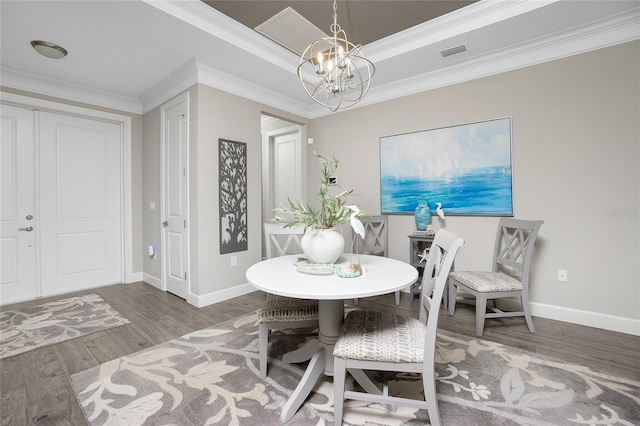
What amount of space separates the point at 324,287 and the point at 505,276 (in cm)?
205

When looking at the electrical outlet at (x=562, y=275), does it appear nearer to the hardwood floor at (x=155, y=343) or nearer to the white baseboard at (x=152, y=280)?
the hardwood floor at (x=155, y=343)

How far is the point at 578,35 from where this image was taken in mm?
2467

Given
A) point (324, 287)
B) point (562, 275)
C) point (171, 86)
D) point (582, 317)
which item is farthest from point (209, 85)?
point (582, 317)

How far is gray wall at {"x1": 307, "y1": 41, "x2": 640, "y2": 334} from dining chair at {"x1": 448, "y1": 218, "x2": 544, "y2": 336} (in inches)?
6.5

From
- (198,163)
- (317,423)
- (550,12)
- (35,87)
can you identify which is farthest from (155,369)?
(550,12)

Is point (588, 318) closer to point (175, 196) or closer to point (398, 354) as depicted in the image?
point (398, 354)

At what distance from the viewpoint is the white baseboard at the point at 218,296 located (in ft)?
10.1

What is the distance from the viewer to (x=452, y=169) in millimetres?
3129

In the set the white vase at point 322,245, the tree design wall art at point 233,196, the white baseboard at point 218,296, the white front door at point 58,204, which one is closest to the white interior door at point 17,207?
the white front door at point 58,204

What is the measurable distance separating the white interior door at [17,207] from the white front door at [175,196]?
4.61 ft

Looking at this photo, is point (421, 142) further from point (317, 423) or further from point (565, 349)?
point (317, 423)

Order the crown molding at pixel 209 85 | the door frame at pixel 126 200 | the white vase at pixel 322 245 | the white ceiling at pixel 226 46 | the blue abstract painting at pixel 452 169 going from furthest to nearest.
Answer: the door frame at pixel 126 200, the crown molding at pixel 209 85, the blue abstract painting at pixel 452 169, the white ceiling at pixel 226 46, the white vase at pixel 322 245

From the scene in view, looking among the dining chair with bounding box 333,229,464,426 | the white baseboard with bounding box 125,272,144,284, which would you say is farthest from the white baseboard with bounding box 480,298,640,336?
the white baseboard with bounding box 125,272,144,284

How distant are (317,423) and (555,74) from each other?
337 cm
